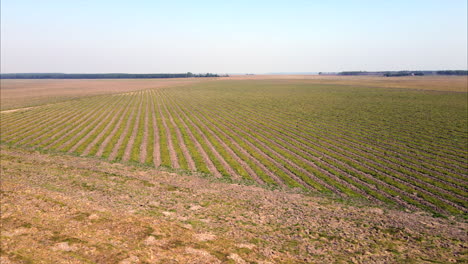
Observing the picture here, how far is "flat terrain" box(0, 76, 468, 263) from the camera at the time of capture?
10266mm

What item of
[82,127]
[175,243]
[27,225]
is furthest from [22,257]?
[82,127]

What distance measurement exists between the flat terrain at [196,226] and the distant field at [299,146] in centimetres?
307

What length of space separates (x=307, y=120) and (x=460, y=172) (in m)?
23.4

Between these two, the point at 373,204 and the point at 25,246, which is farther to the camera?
the point at 373,204

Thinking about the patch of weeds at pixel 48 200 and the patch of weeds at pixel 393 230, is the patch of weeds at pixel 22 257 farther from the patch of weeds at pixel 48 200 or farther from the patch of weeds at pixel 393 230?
the patch of weeds at pixel 393 230

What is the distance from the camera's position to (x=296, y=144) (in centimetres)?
2883

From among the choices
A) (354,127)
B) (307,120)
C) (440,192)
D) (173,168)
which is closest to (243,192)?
(173,168)

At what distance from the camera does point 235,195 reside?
16297 mm

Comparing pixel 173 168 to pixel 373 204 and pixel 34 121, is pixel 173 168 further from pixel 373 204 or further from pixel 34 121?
pixel 34 121

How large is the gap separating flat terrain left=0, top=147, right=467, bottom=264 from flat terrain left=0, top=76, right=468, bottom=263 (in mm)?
71

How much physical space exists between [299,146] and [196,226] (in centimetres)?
1823

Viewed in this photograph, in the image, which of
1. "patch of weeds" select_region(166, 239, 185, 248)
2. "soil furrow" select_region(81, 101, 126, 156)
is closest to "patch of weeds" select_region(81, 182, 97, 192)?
"patch of weeds" select_region(166, 239, 185, 248)

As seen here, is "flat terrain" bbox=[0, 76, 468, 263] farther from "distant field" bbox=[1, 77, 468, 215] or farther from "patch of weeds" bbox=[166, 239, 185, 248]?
"distant field" bbox=[1, 77, 468, 215]

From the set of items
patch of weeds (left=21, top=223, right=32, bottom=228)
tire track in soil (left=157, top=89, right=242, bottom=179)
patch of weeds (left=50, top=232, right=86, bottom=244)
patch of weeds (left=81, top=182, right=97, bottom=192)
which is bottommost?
tire track in soil (left=157, top=89, right=242, bottom=179)
